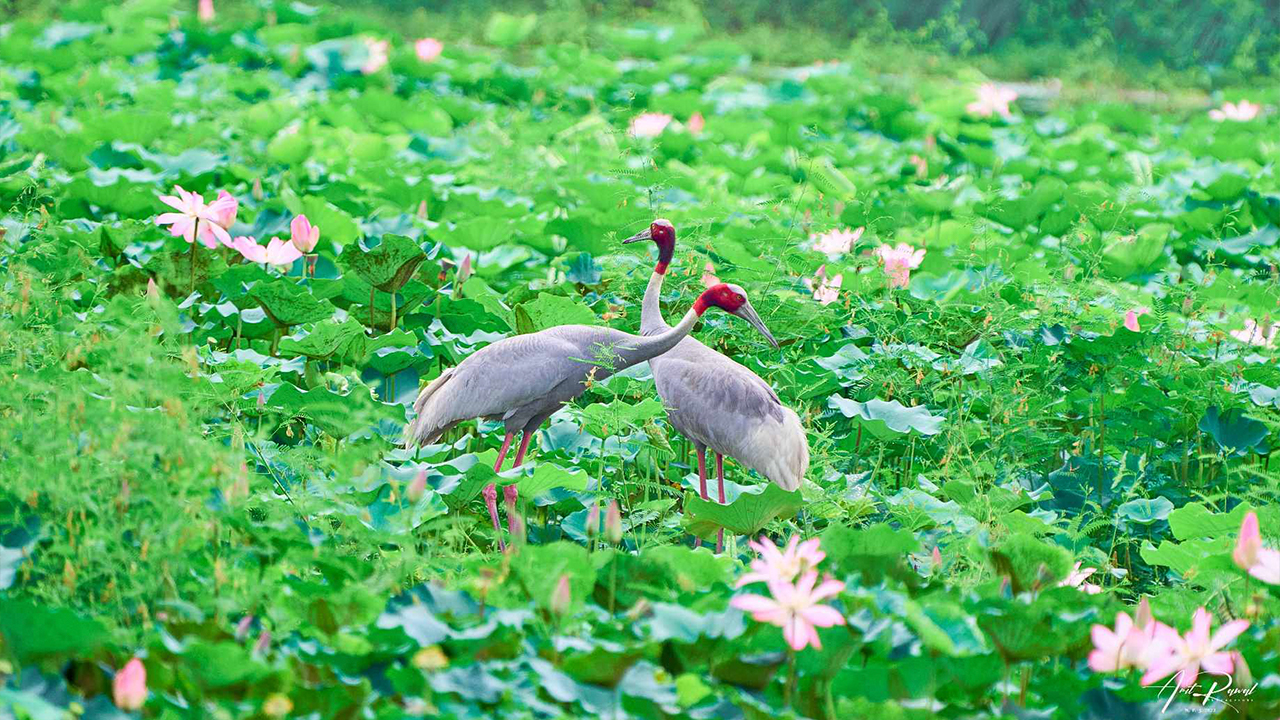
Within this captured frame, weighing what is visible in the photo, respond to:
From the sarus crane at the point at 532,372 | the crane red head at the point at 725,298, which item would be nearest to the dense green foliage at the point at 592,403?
the sarus crane at the point at 532,372

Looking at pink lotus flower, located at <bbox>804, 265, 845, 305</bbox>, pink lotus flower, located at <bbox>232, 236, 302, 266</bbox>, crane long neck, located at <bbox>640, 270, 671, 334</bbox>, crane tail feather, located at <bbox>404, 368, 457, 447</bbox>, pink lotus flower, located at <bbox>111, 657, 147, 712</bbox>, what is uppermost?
pink lotus flower, located at <bbox>111, 657, 147, 712</bbox>

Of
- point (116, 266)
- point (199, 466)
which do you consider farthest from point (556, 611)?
point (116, 266)

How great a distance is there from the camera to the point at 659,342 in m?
3.45

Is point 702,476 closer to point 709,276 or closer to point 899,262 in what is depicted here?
point 709,276

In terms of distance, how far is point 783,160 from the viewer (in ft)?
21.7

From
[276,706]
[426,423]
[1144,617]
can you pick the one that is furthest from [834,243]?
[276,706]

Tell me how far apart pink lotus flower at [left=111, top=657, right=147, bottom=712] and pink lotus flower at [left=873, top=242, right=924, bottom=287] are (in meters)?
2.91

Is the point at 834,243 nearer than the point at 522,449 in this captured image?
No

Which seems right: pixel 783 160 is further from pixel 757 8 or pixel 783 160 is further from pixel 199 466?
pixel 757 8

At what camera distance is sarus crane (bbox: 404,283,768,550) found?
344 cm

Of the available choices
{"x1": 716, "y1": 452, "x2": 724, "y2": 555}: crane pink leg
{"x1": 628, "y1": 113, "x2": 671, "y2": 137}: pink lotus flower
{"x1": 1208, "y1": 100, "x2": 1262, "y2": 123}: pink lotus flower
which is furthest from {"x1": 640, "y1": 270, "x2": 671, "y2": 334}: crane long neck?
{"x1": 1208, "y1": 100, "x2": 1262, "y2": 123}: pink lotus flower

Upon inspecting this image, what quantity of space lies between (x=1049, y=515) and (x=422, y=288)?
1828mm

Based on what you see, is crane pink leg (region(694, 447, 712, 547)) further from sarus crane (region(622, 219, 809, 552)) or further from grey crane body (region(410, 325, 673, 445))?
grey crane body (region(410, 325, 673, 445))

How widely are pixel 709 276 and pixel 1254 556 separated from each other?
6.87ft
